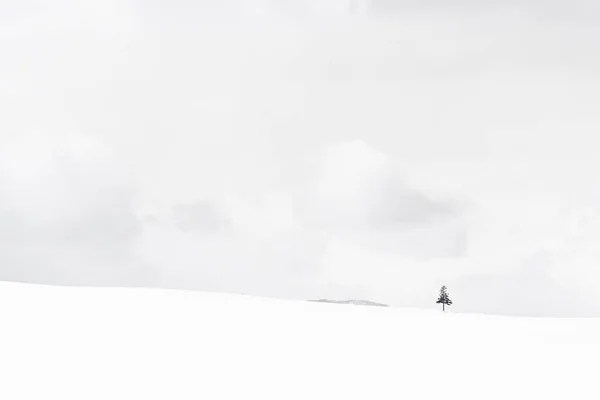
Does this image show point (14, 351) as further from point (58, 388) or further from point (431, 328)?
point (431, 328)

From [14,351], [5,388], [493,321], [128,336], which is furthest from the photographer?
[493,321]

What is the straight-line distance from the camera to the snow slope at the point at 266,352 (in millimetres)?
14922

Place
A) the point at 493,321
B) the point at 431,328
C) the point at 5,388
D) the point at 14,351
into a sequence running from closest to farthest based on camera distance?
the point at 5,388 → the point at 14,351 → the point at 431,328 → the point at 493,321

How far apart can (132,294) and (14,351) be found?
7.15 m

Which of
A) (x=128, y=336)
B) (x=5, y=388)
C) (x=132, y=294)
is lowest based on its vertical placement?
(x=5, y=388)

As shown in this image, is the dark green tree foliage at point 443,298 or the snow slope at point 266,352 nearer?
the snow slope at point 266,352

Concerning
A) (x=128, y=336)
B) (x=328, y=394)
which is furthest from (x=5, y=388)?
(x=328, y=394)

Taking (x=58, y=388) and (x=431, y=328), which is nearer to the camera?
(x=58, y=388)

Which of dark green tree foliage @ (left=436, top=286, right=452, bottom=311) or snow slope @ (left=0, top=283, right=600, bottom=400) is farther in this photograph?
dark green tree foliage @ (left=436, top=286, right=452, bottom=311)

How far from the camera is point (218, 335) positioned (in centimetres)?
1859

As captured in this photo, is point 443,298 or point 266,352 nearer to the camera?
point 266,352

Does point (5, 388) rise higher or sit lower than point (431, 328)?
lower

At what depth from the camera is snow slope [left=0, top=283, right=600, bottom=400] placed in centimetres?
1492

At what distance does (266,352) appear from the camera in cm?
1742
